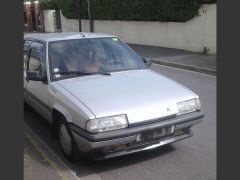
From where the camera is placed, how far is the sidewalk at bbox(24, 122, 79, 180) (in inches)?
190

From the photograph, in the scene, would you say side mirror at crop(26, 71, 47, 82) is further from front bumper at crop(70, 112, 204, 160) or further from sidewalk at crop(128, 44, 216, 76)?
sidewalk at crop(128, 44, 216, 76)

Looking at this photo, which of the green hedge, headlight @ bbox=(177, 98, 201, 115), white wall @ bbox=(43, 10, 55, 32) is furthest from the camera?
white wall @ bbox=(43, 10, 55, 32)

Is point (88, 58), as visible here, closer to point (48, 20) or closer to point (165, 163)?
point (165, 163)

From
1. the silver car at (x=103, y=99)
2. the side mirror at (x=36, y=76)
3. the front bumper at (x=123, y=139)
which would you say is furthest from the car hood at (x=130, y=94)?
the side mirror at (x=36, y=76)

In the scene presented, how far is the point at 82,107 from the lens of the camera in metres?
4.81

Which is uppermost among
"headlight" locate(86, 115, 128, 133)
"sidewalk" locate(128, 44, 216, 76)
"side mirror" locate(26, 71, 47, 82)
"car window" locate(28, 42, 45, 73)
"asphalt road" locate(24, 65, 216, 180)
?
"car window" locate(28, 42, 45, 73)

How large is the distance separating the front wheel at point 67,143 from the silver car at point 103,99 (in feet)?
0.04

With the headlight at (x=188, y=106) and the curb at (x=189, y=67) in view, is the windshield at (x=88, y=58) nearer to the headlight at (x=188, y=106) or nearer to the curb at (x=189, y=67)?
the headlight at (x=188, y=106)

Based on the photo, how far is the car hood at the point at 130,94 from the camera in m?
4.75

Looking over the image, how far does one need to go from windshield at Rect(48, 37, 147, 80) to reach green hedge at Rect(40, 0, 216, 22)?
10.1m

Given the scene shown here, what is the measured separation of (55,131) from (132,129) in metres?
1.53

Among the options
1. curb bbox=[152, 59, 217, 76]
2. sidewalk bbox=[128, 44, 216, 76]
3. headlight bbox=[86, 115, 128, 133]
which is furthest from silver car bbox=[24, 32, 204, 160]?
sidewalk bbox=[128, 44, 216, 76]

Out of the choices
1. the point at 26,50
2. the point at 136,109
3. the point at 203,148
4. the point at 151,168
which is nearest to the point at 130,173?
the point at 151,168

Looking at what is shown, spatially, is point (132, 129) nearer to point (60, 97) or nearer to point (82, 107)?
point (82, 107)
